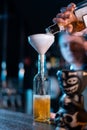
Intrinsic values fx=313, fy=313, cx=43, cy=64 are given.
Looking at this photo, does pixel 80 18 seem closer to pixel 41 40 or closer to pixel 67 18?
pixel 67 18

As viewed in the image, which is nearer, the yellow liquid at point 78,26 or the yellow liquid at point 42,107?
the yellow liquid at point 78,26

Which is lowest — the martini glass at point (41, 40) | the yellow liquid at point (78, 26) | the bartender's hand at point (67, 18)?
the martini glass at point (41, 40)

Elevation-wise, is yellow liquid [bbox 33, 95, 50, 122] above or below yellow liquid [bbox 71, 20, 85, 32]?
below

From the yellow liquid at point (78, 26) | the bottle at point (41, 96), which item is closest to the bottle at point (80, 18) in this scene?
the yellow liquid at point (78, 26)

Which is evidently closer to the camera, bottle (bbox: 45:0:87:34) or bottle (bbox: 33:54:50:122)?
bottle (bbox: 45:0:87:34)

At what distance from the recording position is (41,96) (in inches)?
41.5

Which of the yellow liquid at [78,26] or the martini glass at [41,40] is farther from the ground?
the yellow liquid at [78,26]

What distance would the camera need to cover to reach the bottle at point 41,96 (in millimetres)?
1043

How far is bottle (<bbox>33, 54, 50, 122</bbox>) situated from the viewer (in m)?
1.04

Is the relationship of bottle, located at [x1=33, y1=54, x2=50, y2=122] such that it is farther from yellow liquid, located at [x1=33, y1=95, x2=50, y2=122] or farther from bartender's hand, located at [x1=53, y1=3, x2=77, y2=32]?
bartender's hand, located at [x1=53, y1=3, x2=77, y2=32]

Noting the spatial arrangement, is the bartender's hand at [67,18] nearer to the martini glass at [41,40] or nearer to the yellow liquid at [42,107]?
the martini glass at [41,40]

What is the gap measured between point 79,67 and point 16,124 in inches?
11.8

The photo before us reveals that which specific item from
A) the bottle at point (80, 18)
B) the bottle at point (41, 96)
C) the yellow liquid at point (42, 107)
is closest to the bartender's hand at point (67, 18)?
the bottle at point (80, 18)

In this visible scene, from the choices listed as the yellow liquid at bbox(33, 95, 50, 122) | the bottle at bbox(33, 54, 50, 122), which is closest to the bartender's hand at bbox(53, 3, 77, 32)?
the bottle at bbox(33, 54, 50, 122)
